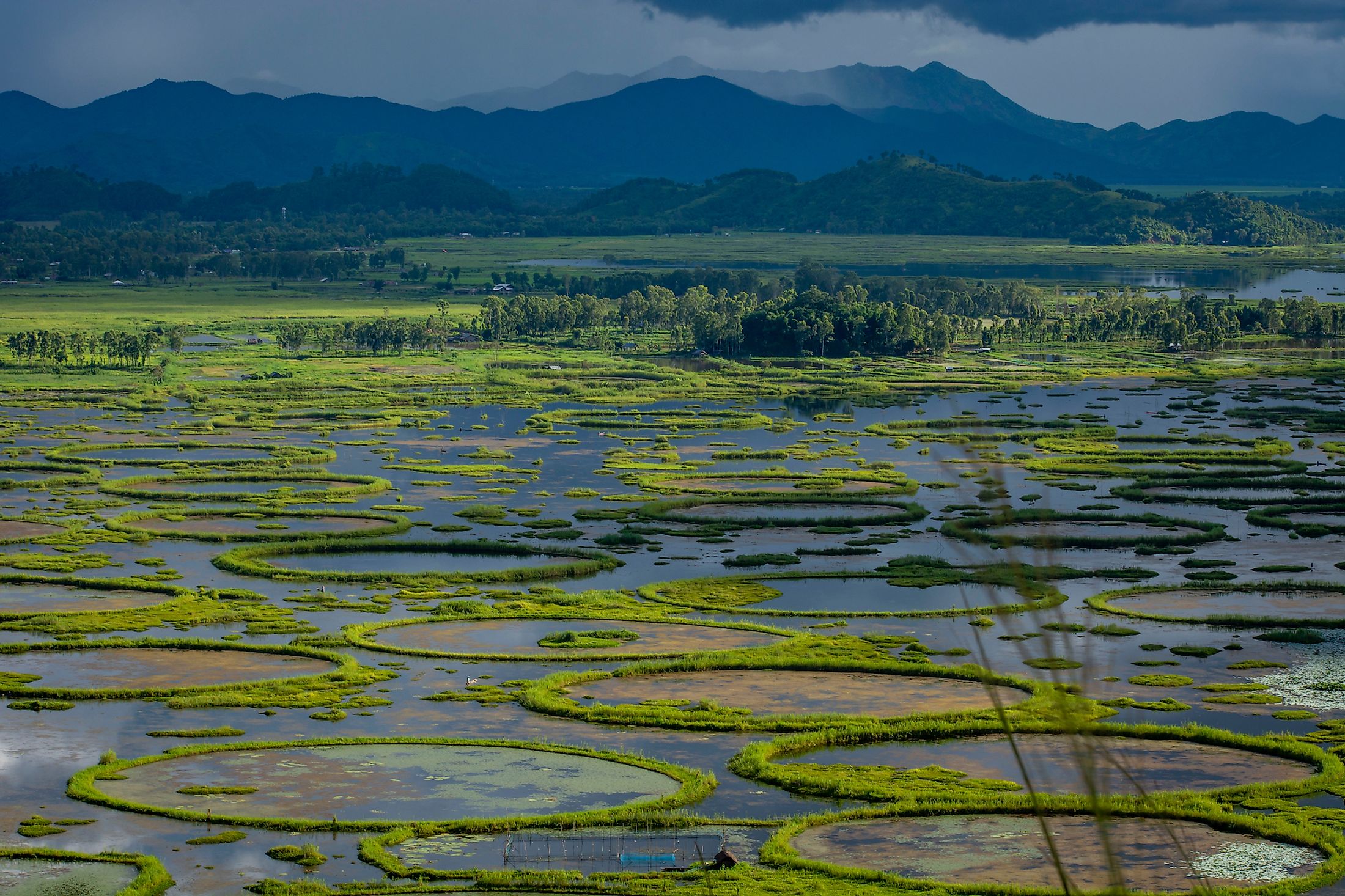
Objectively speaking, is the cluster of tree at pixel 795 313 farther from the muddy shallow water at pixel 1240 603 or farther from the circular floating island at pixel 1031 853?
the circular floating island at pixel 1031 853

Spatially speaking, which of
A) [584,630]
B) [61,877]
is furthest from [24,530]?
[61,877]

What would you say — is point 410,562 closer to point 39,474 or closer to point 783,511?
point 783,511

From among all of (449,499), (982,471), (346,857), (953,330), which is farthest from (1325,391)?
(982,471)

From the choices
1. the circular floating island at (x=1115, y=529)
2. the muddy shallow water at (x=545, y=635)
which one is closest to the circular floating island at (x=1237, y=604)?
the circular floating island at (x=1115, y=529)

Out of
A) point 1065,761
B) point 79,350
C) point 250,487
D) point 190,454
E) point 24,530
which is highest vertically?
point 79,350

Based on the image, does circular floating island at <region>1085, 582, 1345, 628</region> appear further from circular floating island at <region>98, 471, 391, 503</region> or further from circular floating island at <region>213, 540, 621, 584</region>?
circular floating island at <region>98, 471, 391, 503</region>

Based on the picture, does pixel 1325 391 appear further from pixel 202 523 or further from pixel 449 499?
pixel 202 523
